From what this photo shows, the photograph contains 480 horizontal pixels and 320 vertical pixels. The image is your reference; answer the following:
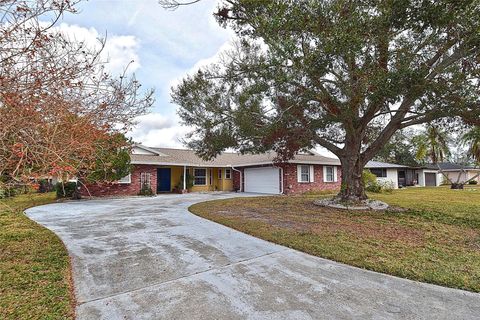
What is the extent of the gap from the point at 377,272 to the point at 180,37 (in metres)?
9.50

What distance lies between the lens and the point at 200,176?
22875 mm

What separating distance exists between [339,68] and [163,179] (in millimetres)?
16225

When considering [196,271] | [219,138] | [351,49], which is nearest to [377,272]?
[196,271]

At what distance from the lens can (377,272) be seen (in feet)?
14.5

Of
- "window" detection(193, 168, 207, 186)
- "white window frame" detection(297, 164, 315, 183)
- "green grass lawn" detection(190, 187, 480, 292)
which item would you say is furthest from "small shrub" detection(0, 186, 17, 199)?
"white window frame" detection(297, 164, 315, 183)

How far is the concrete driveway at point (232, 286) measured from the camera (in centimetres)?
319

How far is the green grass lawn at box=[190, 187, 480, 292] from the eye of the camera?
4578 millimetres

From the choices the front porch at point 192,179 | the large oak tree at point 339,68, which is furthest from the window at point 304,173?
the large oak tree at point 339,68

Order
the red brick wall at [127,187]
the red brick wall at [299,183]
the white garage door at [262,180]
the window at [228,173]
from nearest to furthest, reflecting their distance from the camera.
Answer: the red brick wall at [127,187] → the red brick wall at [299,183] → the white garage door at [262,180] → the window at [228,173]

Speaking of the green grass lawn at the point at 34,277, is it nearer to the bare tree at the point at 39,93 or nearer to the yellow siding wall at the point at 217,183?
the bare tree at the point at 39,93

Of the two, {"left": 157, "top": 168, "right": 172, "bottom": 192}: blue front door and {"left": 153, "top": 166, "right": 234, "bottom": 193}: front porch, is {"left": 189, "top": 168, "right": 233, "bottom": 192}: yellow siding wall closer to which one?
{"left": 153, "top": 166, "right": 234, "bottom": 193}: front porch

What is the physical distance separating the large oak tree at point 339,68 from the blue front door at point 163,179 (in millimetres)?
10326

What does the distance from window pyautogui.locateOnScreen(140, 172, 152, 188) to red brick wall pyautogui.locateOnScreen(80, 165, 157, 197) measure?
15 centimetres

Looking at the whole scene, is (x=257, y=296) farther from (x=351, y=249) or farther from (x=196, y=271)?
(x=351, y=249)
